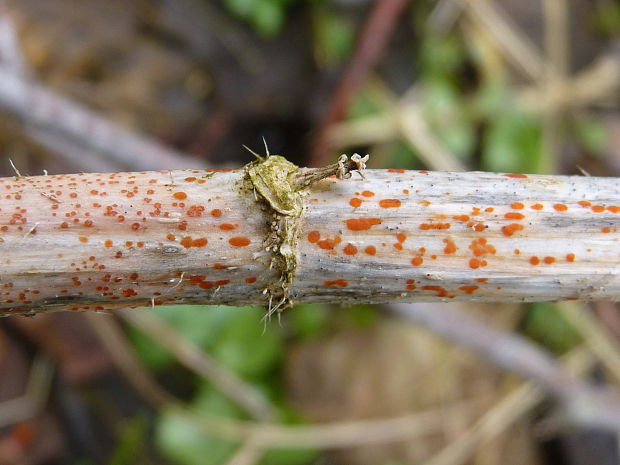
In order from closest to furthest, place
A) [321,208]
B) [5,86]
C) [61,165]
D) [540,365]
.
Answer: [321,208]
[5,86]
[540,365]
[61,165]

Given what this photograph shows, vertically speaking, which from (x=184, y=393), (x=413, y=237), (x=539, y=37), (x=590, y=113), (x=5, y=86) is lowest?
(x=413, y=237)

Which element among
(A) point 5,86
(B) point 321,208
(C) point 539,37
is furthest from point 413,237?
(C) point 539,37

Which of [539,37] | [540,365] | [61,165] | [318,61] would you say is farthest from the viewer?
[539,37]

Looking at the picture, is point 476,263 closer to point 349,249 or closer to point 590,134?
point 349,249

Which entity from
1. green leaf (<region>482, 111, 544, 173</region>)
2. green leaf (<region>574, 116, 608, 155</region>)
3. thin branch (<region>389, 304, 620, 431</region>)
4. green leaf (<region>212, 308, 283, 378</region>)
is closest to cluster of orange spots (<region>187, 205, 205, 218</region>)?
thin branch (<region>389, 304, 620, 431</region>)

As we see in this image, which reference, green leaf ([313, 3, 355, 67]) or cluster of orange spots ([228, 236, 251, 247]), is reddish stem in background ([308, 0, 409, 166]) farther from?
cluster of orange spots ([228, 236, 251, 247])

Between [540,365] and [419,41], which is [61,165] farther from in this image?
[540,365]
